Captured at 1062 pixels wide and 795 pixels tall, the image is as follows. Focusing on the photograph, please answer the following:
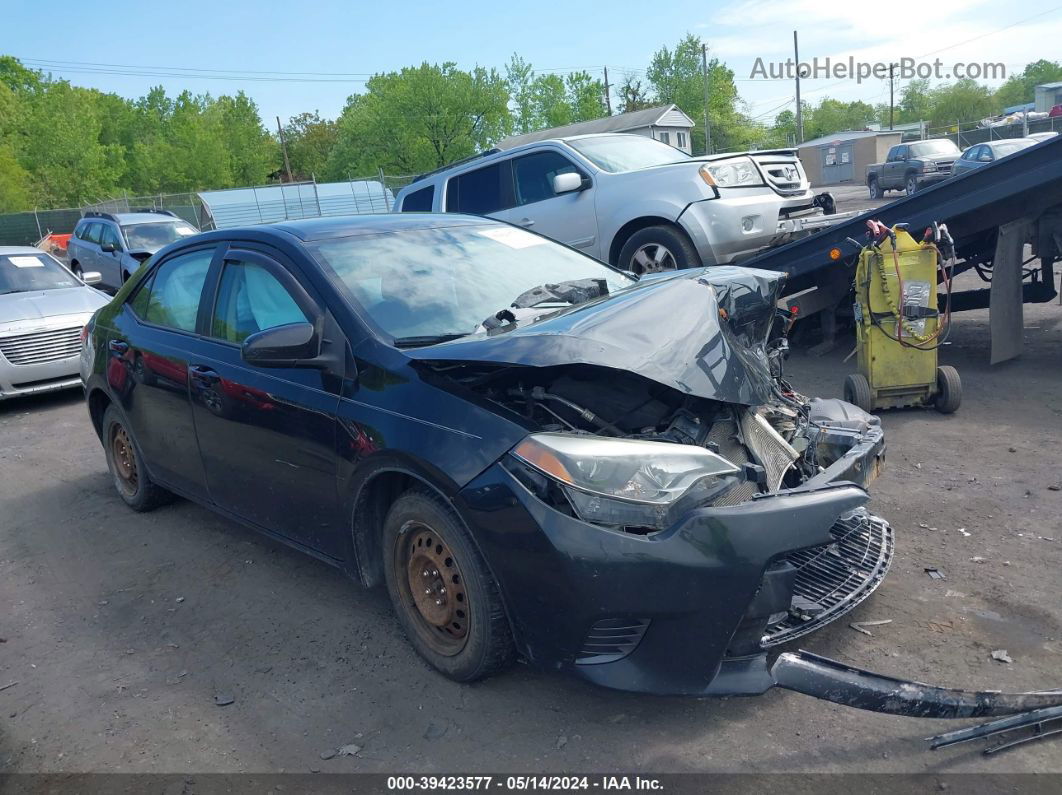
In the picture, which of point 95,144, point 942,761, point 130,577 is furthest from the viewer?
point 95,144

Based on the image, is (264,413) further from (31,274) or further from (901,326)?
(31,274)

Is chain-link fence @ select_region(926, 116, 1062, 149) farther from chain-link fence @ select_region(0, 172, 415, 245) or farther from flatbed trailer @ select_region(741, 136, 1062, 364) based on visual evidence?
flatbed trailer @ select_region(741, 136, 1062, 364)

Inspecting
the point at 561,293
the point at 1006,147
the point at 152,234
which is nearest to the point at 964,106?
the point at 1006,147

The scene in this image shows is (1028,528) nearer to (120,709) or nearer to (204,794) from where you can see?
(204,794)

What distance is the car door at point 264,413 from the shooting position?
3697mm

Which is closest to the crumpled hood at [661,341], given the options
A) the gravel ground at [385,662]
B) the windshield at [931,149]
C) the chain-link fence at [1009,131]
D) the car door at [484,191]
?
the gravel ground at [385,662]

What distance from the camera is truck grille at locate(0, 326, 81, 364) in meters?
8.99

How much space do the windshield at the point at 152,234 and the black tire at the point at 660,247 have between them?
423 inches

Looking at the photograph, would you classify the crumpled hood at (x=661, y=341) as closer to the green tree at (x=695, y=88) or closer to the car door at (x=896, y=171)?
the car door at (x=896, y=171)

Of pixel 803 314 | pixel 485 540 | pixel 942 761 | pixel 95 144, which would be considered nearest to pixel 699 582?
pixel 485 540

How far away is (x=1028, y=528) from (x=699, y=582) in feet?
8.25

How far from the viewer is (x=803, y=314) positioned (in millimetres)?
7945

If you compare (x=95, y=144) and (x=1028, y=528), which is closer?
(x=1028, y=528)

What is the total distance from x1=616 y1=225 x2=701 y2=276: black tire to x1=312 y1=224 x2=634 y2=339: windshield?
3670 mm
